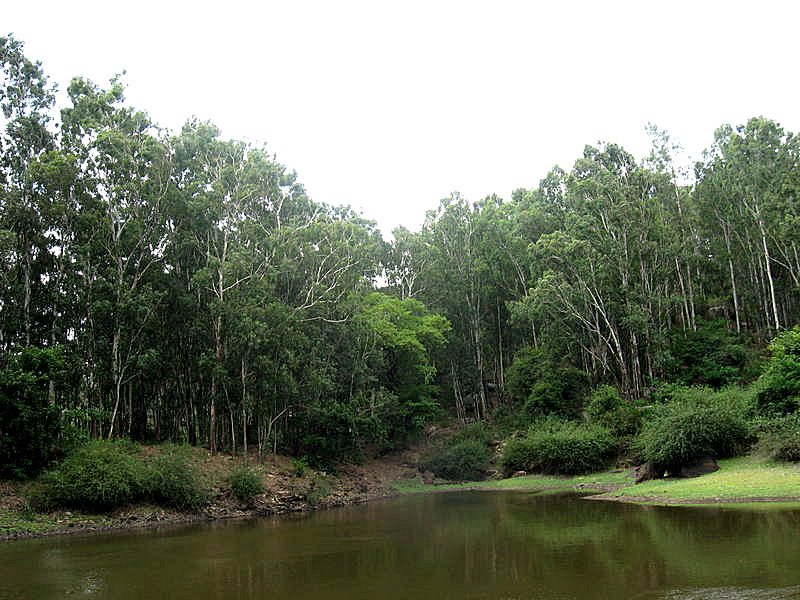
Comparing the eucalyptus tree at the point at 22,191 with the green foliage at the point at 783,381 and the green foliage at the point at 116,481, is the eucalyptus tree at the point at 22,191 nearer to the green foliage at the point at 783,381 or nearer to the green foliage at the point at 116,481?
the green foliage at the point at 116,481

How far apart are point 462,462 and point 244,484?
17592mm

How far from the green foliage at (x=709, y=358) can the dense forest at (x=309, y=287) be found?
0.14 metres

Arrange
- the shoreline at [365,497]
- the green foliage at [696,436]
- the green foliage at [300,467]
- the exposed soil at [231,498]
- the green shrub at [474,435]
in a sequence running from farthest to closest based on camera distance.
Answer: the green shrub at [474,435] → the green foliage at [300,467] → the green foliage at [696,436] → the exposed soil at [231,498] → the shoreline at [365,497]

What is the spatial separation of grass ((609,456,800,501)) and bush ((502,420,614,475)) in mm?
8559

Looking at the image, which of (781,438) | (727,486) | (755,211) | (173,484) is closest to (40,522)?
(173,484)

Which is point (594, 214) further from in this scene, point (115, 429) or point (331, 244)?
point (115, 429)

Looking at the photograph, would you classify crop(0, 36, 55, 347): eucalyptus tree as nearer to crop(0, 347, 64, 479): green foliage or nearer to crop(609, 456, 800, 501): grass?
crop(0, 347, 64, 479): green foliage

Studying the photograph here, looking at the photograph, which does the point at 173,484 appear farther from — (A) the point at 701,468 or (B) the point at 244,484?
(A) the point at 701,468

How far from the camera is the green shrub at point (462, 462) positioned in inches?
1585

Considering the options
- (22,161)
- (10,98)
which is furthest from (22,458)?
(10,98)

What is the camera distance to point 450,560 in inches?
510

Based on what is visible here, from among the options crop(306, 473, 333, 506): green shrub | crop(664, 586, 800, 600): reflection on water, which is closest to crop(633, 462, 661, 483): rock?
crop(306, 473, 333, 506): green shrub

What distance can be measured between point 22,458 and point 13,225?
10.1m

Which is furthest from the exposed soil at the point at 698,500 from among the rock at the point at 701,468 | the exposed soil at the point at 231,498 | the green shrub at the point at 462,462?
the green shrub at the point at 462,462
